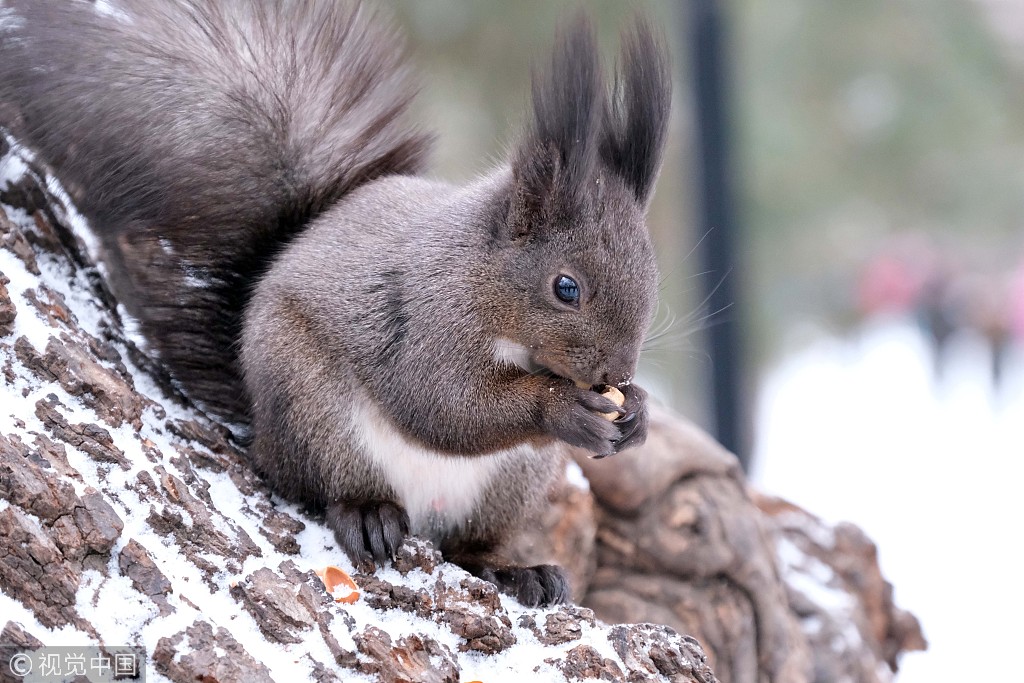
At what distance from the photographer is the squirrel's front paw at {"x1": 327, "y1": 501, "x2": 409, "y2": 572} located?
4.86ft

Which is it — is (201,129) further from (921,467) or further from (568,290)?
(921,467)

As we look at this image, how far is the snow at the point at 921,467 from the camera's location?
3.06m

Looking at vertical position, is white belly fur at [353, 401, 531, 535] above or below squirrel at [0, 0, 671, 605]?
below

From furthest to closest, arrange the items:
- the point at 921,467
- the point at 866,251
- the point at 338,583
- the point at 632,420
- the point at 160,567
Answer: the point at 866,251 < the point at 921,467 < the point at 632,420 < the point at 338,583 < the point at 160,567

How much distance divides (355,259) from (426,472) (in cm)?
34

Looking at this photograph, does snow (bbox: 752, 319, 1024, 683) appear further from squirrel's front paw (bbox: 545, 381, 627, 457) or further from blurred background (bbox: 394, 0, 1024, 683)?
squirrel's front paw (bbox: 545, 381, 627, 457)

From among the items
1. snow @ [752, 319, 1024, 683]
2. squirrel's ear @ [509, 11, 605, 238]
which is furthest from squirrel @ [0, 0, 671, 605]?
snow @ [752, 319, 1024, 683]

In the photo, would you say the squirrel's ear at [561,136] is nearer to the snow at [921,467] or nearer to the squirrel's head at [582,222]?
the squirrel's head at [582,222]

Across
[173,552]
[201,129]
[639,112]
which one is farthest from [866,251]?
[173,552]

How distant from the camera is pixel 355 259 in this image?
162 centimetres

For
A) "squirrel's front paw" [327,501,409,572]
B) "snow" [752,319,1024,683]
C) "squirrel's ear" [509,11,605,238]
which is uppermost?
"squirrel's ear" [509,11,605,238]

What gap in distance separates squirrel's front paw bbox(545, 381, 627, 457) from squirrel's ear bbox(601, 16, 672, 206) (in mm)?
326

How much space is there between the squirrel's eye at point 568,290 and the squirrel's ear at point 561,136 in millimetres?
93

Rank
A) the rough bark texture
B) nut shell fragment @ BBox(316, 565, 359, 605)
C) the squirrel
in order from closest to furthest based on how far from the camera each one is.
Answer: the rough bark texture, nut shell fragment @ BBox(316, 565, 359, 605), the squirrel
